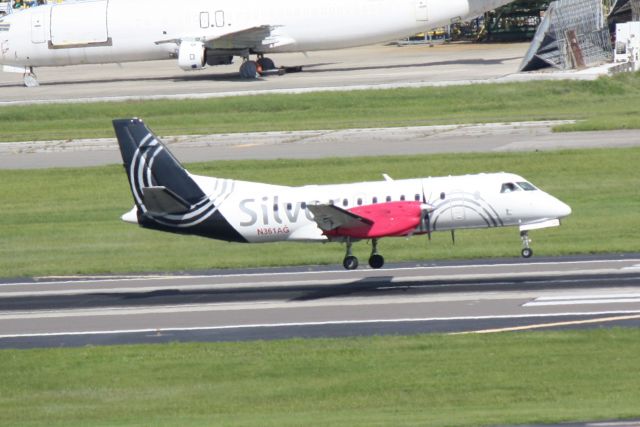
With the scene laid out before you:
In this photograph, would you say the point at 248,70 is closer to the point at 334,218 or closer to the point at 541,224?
the point at 334,218

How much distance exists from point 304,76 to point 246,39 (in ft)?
14.3

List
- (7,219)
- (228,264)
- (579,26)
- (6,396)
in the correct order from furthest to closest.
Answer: (579,26), (7,219), (228,264), (6,396)

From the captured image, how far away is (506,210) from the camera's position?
31.4m

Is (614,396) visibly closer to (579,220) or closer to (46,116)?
(579,220)

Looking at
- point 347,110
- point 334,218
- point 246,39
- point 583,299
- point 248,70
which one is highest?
point 246,39

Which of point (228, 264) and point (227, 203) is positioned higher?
point (227, 203)

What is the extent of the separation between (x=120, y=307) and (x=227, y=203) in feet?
13.6

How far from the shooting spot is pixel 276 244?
3959 centimetres

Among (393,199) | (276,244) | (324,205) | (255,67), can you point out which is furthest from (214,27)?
(324,205)

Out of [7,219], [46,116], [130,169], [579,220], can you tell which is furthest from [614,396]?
[46,116]

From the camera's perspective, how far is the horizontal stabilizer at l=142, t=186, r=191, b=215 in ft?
105

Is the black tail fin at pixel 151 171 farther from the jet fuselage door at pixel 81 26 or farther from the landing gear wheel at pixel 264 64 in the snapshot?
the landing gear wheel at pixel 264 64

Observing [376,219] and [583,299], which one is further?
[376,219]

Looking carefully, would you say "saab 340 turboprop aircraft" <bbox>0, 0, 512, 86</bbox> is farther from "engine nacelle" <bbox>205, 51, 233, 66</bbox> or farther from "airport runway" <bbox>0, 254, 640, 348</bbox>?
"airport runway" <bbox>0, 254, 640, 348</bbox>
